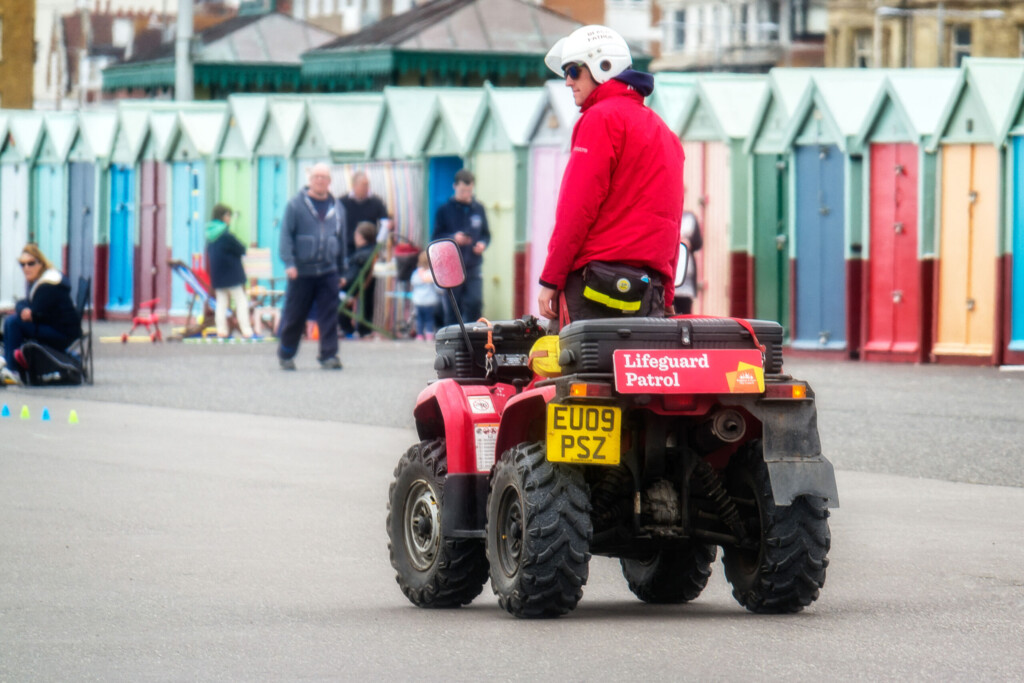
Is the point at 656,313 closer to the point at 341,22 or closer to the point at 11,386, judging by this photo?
the point at 11,386

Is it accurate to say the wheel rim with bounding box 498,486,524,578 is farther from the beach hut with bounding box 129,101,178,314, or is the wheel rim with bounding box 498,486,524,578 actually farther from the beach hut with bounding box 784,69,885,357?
the beach hut with bounding box 129,101,178,314

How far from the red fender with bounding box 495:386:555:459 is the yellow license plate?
280 mm

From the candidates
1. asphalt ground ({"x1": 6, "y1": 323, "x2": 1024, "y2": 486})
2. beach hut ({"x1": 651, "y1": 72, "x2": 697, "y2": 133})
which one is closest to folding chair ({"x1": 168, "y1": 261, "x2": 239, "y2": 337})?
asphalt ground ({"x1": 6, "y1": 323, "x2": 1024, "y2": 486})

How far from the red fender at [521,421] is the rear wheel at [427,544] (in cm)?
35

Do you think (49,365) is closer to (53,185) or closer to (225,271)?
(225,271)

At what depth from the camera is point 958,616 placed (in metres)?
6.94

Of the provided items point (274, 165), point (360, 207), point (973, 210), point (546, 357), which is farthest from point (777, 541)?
point (274, 165)

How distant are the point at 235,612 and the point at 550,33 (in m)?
38.1

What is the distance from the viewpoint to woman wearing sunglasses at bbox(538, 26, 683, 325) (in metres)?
6.97

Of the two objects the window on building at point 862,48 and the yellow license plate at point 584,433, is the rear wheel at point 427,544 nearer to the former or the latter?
the yellow license plate at point 584,433

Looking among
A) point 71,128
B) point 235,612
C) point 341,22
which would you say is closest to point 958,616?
point 235,612

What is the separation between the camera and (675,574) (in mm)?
7395

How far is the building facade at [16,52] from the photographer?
80.0m

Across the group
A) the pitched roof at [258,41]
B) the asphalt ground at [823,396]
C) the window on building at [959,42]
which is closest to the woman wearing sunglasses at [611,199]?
the asphalt ground at [823,396]
